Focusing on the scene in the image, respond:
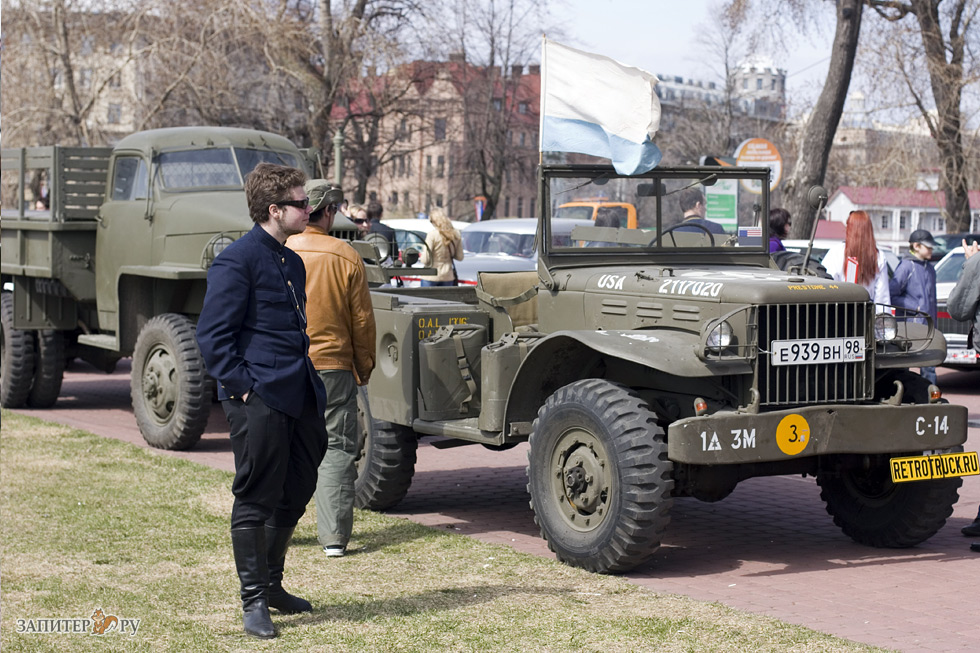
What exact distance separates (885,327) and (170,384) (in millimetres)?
6203

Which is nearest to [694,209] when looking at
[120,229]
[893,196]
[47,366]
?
[120,229]

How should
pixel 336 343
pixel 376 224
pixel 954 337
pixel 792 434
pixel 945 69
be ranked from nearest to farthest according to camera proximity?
1. pixel 792 434
2. pixel 336 343
3. pixel 954 337
4. pixel 376 224
5. pixel 945 69

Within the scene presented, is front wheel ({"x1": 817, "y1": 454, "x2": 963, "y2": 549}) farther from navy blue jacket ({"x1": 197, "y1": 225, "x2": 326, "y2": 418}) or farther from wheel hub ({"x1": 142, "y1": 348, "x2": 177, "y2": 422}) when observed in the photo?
wheel hub ({"x1": 142, "y1": 348, "x2": 177, "y2": 422})

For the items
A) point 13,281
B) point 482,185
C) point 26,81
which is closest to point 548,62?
point 13,281

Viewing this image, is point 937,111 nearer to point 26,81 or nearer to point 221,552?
point 26,81

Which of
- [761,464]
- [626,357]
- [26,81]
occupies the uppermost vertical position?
[26,81]

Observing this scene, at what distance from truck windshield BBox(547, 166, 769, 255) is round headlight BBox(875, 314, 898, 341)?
119 centimetres

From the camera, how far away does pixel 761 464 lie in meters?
7.21

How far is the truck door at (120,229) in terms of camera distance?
12586 mm

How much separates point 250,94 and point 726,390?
2095 centimetres

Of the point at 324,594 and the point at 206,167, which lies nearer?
the point at 324,594

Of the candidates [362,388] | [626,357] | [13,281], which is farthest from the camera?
[13,281]

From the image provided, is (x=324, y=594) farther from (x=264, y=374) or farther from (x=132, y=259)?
(x=132, y=259)

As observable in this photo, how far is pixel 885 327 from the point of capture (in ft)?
24.5
